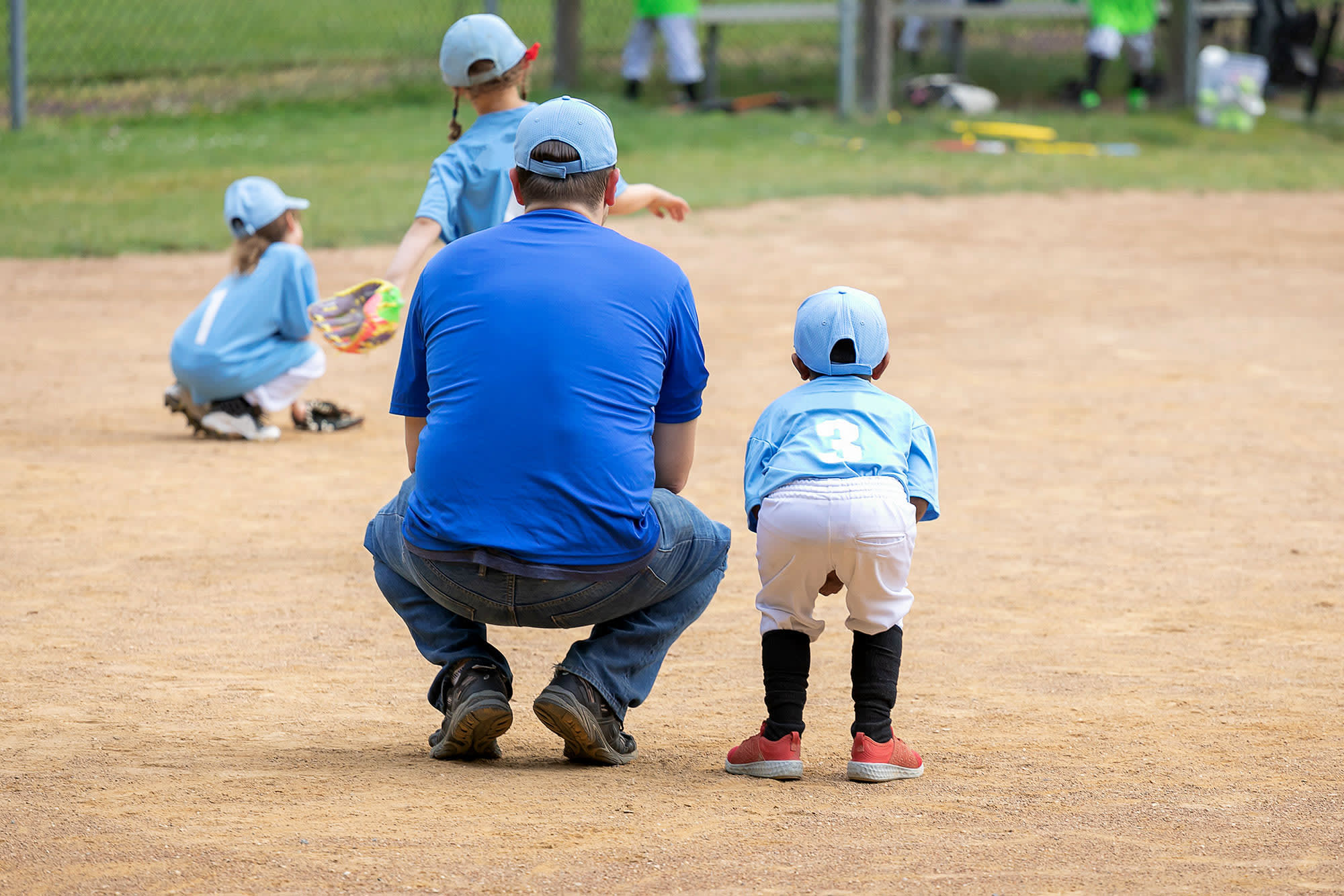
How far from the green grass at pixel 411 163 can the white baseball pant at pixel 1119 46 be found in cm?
75

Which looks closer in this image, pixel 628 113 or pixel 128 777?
pixel 128 777

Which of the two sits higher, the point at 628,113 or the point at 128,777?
the point at 128,777

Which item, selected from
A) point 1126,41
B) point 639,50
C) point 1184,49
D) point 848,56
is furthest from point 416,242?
point 1126,41

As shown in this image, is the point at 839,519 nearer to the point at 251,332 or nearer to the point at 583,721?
the point at 583,721

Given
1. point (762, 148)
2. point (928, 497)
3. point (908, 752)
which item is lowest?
point (762, 148)

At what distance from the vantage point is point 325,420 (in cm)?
728

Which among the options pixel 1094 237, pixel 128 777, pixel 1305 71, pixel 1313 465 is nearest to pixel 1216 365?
pixel 1313 465

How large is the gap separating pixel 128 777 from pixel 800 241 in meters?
8.85

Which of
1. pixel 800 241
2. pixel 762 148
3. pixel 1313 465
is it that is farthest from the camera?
pixel 762 148

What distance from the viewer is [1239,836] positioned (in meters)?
3.00

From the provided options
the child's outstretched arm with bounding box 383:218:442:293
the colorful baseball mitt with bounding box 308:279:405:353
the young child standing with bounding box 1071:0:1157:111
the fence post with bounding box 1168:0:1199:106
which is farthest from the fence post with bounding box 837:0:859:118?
the child's outstretched arm with bounding box 383:218:442:293

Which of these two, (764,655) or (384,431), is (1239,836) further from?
(384,431)

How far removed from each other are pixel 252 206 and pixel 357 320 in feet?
4.89

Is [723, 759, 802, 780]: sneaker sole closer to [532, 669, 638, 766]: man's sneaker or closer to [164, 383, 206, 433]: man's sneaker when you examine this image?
[532, 669, 638, 766]: man's sneaker
